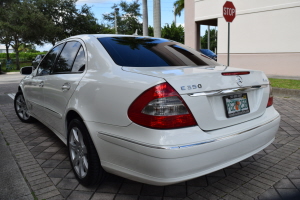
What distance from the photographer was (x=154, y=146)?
2.02 m

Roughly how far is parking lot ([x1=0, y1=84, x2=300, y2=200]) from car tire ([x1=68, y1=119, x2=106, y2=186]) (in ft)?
0.43

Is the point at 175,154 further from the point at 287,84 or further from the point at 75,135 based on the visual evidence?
the point at 287,84

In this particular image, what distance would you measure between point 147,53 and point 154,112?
3.42 feet

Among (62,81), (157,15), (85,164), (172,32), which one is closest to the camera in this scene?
(85,164)

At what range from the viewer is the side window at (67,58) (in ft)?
10.7

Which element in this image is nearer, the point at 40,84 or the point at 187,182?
the point at 187,182

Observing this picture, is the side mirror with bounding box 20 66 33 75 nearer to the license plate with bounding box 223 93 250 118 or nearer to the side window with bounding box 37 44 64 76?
the side window with bounding box 37 44 64 76

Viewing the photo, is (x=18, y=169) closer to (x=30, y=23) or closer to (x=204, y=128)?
(x=204, y=128)

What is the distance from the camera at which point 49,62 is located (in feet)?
13.0

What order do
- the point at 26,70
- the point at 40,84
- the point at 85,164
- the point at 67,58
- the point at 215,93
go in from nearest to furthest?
1. the point at 215,93
2. the point at 85,164
3. the point at 67,58
4. the point at 40,84
5. the point at 26,70

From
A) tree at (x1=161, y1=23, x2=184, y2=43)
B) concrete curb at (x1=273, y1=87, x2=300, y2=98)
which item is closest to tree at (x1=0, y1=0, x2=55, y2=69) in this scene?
tree at (x1=161, y1=23, x2=184, y2=43)

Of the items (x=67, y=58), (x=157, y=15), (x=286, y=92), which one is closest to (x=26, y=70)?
(x=67, y=58)

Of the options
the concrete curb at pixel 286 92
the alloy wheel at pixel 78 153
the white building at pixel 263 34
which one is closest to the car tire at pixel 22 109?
the alloy wheel at pixel 78 153

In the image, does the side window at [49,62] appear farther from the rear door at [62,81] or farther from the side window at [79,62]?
the side window at [79,62]
